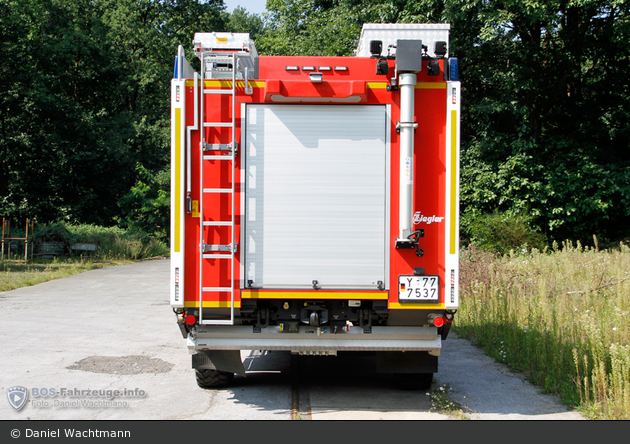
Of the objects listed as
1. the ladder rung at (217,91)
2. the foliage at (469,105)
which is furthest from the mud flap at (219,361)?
the foliage at (469,105)

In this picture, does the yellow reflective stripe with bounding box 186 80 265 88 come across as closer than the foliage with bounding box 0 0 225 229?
Yes

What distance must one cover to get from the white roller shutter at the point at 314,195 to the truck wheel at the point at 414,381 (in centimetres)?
150

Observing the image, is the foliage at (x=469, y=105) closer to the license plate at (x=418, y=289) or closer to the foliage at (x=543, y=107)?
the foliage at (x=543, y=107)

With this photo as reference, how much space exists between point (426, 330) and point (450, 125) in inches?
80.7

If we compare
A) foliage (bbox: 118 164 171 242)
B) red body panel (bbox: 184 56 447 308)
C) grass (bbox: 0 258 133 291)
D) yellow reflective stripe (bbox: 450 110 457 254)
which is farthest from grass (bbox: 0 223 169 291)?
yellow reflective stripe (bbox: 450 110 457 254)

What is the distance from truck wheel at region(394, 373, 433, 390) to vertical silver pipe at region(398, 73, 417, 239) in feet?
5.85

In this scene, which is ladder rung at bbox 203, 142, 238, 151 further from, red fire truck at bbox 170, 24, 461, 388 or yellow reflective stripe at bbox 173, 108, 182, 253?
yellow reflective stripe at bbox 173, 108, 182, 253

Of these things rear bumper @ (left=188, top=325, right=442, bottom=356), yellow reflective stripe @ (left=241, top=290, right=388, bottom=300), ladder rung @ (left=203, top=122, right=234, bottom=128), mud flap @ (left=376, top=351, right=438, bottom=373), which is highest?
ladder rung @ (left=203, top=122, right=234, bottom=128)

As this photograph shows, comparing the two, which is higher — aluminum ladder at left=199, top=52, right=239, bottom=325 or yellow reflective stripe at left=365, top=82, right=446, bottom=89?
yellow reflective stripe at left=365, top=82, right=446, bottom=89

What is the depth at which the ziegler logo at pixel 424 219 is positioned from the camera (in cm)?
542

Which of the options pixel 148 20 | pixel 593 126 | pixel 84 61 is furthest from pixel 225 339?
pixel 148 20

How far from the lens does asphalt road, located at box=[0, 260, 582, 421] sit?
5.43 m

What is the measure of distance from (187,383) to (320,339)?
6.55ft

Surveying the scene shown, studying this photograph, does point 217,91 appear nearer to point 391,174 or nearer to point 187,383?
point 391,174
